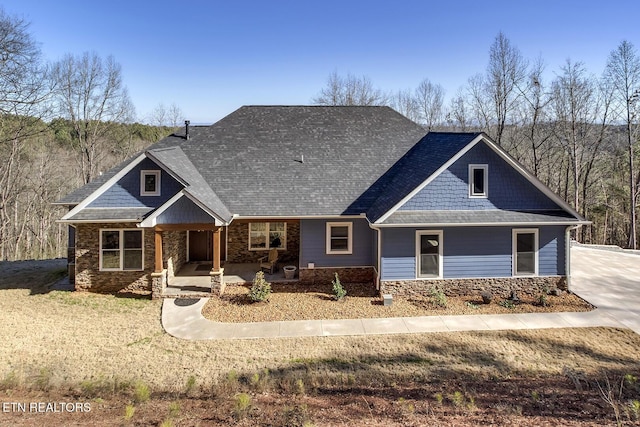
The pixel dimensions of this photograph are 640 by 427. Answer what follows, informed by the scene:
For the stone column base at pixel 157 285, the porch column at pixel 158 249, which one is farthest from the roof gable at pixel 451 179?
the stone column base at pixel 157 285

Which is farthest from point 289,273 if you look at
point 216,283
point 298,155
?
point 298,155

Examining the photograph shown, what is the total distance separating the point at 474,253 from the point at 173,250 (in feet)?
40.8

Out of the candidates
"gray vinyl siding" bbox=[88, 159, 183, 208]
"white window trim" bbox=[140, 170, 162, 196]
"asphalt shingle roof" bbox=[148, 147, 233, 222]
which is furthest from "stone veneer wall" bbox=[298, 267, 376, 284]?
"white window trim" bbox=[140, 170, 162, 196]

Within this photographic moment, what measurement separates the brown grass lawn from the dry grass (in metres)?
0.03

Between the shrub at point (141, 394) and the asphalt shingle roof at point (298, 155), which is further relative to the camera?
the asphalt shingle roof at point (298, 155)

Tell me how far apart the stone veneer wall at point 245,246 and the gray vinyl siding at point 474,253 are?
580cm

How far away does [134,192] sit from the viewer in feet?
45.6

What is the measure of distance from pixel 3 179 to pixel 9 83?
1338 centimetres

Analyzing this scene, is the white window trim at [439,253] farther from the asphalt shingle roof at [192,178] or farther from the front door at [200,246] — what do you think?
the front door at [200,246]

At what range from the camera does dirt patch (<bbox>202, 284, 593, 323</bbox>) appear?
11.8m

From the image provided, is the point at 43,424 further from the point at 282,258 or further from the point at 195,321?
the point at 282,258

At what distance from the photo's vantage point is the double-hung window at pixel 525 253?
13.4 m


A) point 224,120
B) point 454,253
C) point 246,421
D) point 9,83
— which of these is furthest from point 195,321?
point 9,83

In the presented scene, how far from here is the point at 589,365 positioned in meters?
8.61
